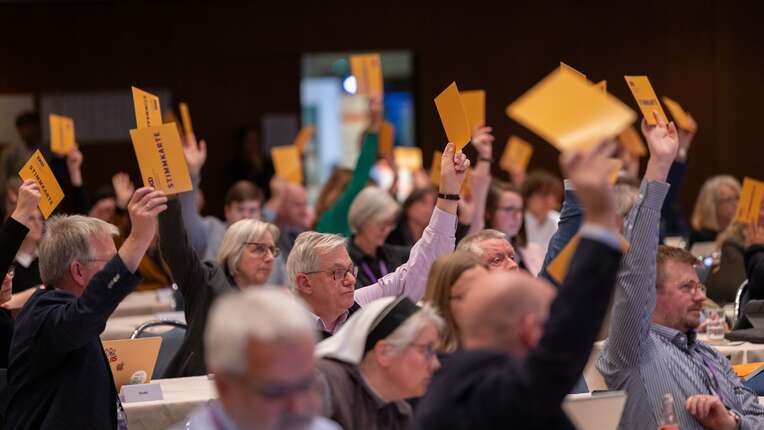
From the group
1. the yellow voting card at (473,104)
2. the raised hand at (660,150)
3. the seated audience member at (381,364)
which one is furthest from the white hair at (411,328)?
the yellow voting card at (473,104)

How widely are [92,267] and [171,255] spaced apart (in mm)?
1179

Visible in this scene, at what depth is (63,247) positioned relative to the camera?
3934mm

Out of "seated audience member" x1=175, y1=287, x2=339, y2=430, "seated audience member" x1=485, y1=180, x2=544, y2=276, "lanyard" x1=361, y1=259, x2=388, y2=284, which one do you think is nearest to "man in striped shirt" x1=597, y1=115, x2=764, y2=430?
"seated audience member" x1=175, y1=287, x2=339, y2=430

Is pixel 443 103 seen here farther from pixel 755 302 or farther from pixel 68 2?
pixel 68 2

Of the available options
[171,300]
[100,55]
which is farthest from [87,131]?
[171,300]

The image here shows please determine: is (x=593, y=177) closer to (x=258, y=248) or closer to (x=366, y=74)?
(x=258, y=248)

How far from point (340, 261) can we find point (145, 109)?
0.91 meters

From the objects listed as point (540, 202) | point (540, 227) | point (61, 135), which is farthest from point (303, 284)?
point (540, 202)

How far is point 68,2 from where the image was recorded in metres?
13.2

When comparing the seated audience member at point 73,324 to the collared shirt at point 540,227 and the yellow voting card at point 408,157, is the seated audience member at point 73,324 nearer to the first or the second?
the collared shirt at point 540,227

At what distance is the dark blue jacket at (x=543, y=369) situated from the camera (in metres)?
2.37

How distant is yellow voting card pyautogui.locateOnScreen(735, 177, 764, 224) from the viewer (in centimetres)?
670

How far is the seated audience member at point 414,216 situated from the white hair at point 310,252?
11.3 feet

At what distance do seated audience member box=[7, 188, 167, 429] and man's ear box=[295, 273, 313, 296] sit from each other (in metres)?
0.83
